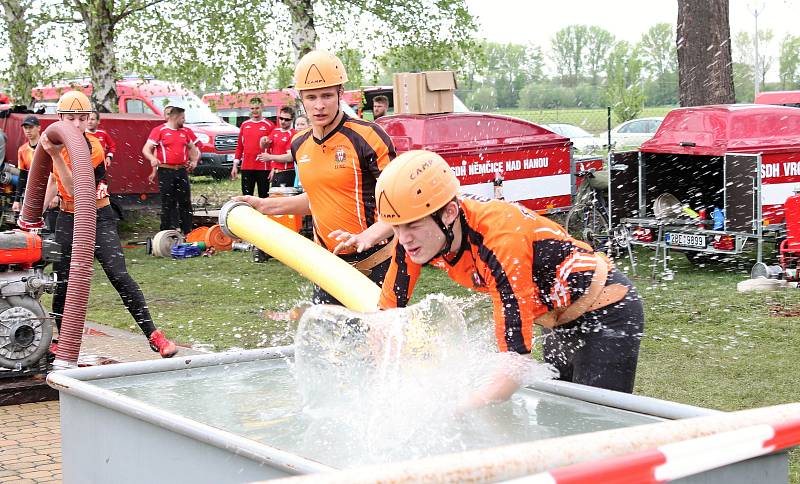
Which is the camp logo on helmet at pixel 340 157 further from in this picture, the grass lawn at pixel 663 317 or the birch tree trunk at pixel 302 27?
the birch tree trunk at pixel 302 27

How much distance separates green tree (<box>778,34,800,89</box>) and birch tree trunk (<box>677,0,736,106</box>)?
5453 centimetres

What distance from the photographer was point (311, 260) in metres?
5.29

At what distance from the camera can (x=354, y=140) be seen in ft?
19.4

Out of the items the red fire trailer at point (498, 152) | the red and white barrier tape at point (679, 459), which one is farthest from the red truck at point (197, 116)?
the red and white barrier tape at point (679, 459)

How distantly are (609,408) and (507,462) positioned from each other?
188 centimetres

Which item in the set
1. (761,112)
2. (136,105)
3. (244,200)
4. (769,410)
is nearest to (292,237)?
(244,200)

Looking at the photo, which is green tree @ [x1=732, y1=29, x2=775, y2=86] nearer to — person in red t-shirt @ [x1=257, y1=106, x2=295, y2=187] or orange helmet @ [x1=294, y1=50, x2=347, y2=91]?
person in red t-shirt @ [x1=257, y1=106, x2=295, y2=187]

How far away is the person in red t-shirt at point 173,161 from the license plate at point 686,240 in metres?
7.51

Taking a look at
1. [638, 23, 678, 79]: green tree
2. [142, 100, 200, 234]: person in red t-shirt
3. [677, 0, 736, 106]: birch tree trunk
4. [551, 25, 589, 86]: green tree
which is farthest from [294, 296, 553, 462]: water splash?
[638, 23, 678, 79]: green tree

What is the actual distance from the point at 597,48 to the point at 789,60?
13406 mm

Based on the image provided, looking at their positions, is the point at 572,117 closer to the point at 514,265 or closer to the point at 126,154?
the point at 126,154

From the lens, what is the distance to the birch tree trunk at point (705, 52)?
649 inches

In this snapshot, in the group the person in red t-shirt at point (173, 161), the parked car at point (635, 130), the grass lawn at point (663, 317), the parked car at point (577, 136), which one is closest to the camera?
the grass lawn at point (663, 317)

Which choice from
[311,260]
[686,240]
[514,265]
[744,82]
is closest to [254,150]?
[686,240]
